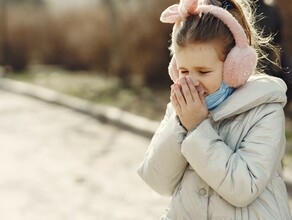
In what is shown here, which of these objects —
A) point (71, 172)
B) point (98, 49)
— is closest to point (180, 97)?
point (71, 172)

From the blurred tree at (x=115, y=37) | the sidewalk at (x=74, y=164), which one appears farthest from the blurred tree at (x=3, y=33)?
the sidewalk at (x=74, y=164)

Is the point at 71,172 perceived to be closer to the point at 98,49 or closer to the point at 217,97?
the point at 217,97

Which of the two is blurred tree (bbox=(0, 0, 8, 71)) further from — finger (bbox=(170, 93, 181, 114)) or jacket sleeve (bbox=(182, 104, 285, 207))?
jacket sleeve (bbox=(182, 104, 285, 207))

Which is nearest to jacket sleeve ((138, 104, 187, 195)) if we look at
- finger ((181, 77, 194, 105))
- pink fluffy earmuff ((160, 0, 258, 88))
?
finger ((181, 77, 194, 105))

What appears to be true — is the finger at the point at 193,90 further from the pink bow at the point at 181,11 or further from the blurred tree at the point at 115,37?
the blurred tree at the point at 115,37

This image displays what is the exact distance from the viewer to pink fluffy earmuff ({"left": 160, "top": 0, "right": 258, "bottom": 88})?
93.0 inches

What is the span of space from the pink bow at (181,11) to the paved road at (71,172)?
269 centimetres

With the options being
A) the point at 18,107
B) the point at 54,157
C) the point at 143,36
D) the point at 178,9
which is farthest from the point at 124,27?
the point at 178,9

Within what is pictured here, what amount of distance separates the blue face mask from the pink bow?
29 centimetres

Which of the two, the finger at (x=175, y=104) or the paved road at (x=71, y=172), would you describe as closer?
the finger at (x=175, y=104)

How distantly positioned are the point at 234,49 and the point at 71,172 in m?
4.22

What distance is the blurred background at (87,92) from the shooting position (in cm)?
536

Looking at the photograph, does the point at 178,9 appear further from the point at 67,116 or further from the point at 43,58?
the point at 43,58

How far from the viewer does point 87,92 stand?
12.6m
